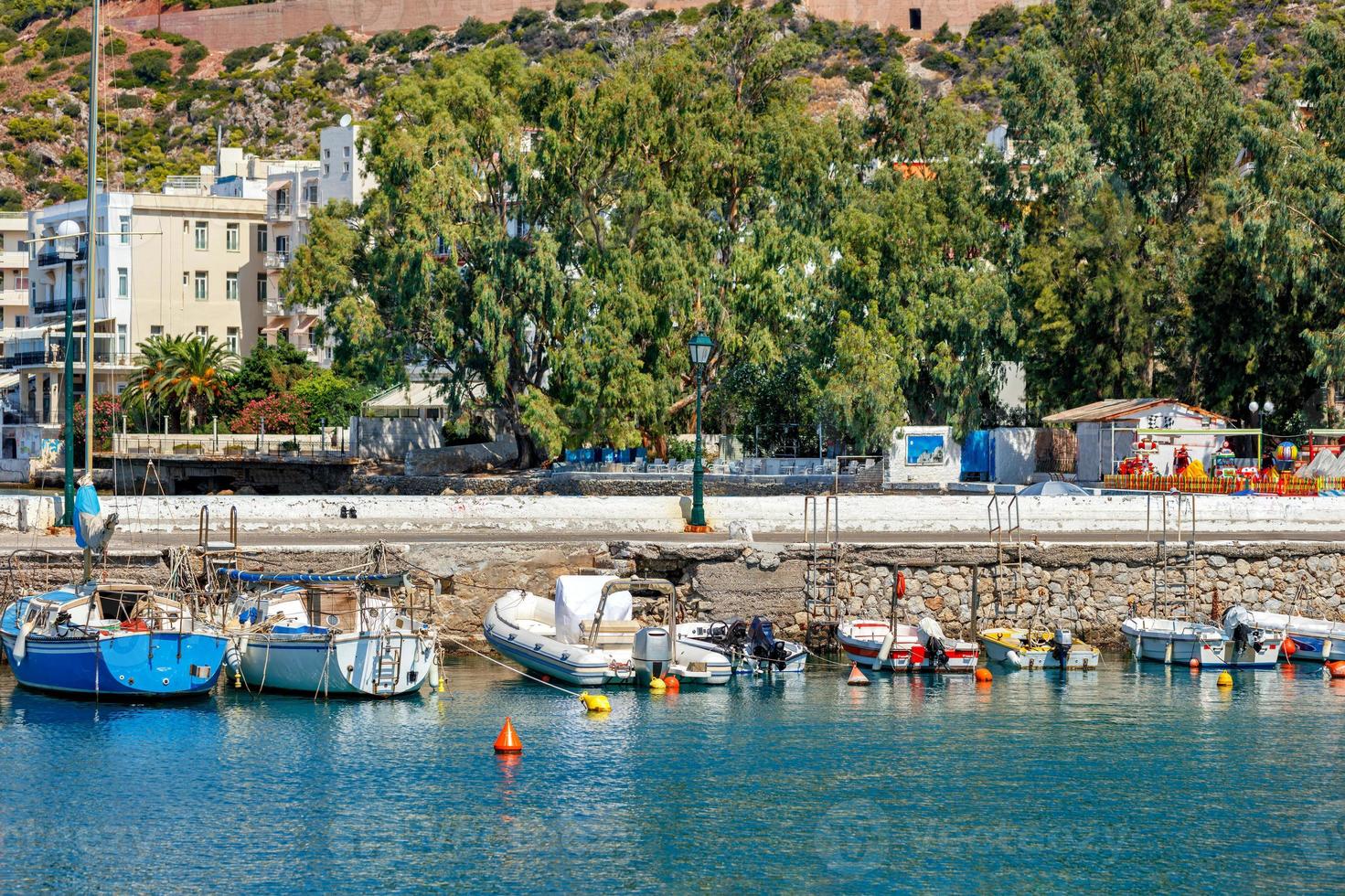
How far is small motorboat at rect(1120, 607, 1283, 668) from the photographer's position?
33.6 m

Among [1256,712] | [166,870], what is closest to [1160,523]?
[1256,712]

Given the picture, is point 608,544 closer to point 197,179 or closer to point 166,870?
point 166,870

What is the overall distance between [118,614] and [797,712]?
37.5 ft

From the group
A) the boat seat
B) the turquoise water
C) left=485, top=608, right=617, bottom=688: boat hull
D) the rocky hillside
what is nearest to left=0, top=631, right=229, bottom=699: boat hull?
the turquoise water

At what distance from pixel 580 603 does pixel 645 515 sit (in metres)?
5.49

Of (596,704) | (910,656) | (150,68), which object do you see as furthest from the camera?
(150,68)

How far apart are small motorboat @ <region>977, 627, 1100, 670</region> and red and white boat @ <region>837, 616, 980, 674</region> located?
36.7 inches

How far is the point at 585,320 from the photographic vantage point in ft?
174

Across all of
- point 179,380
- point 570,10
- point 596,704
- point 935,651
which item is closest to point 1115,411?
point 935,651

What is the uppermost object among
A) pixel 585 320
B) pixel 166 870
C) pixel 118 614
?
pixel 585 320

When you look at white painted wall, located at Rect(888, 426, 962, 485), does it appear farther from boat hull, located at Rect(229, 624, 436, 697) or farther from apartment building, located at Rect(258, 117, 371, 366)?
apartment building, located at Rect(258, 117, 371, 366)

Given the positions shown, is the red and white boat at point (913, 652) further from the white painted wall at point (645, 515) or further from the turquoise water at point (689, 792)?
the white painted wall at point (645, 515)

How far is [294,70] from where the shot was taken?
179 meters

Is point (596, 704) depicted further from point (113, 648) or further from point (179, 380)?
point (179, 380)
